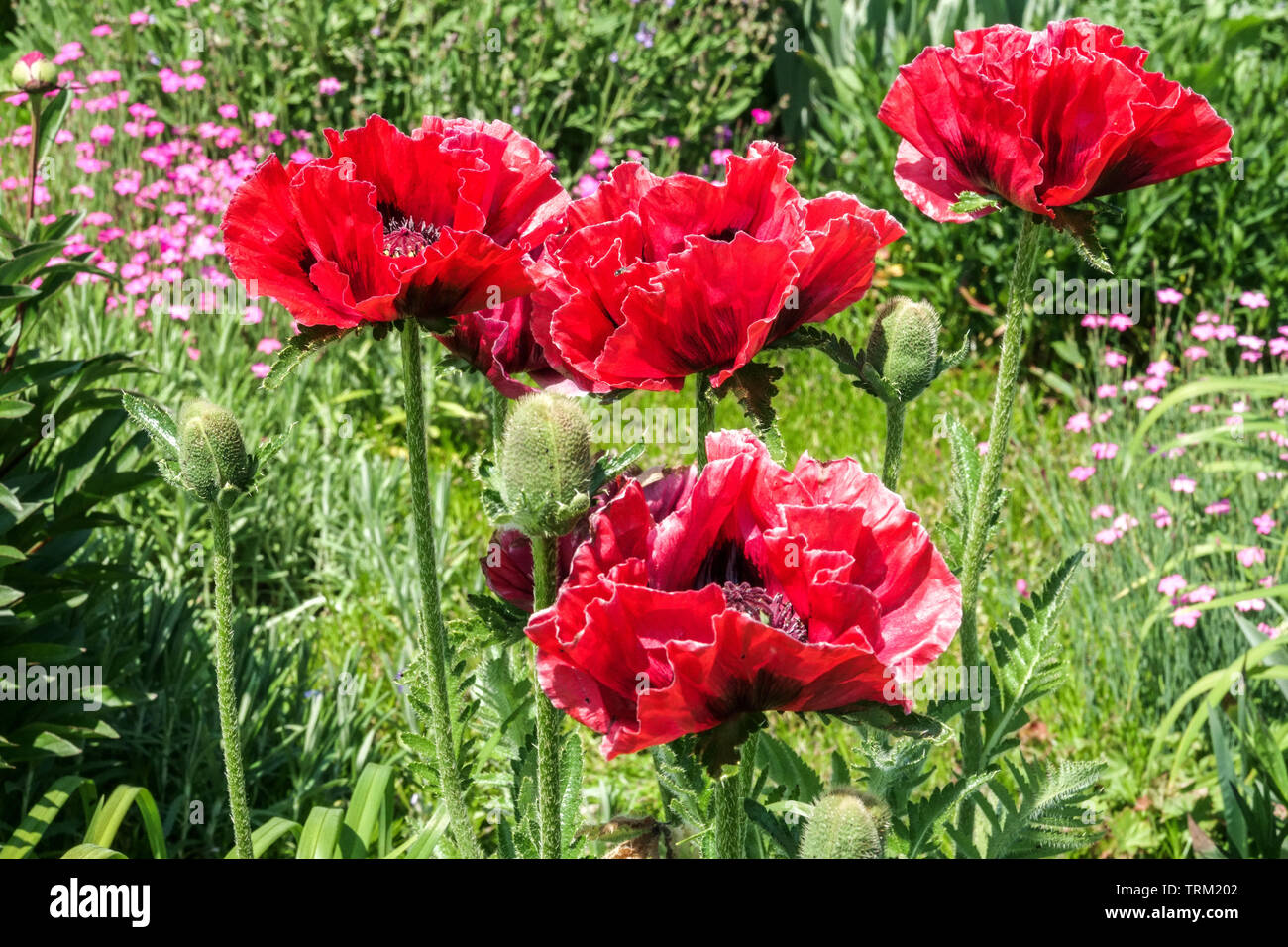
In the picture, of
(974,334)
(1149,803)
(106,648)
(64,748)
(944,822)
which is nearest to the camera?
(944,822)

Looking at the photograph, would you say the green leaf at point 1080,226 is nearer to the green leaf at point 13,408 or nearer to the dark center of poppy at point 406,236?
the dark center of poppy at point 406,236

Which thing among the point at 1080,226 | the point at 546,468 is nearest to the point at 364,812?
the point at 546,468

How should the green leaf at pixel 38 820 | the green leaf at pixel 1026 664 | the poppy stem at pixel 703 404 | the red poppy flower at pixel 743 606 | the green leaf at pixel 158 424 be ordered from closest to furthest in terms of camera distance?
the red poppy flower at pixel 743 606 → the poppy stem at pixel 703 404 → the green leaf at pixel 158 424 → the green leaf at pixel 1026 664 → the green leaf at pixel 38 820

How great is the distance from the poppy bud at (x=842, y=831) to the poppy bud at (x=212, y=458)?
620 millimetres

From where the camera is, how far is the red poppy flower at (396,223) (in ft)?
3.60

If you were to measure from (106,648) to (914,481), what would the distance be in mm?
2430

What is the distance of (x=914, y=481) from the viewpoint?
405 centimetres

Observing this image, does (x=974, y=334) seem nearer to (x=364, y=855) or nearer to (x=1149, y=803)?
(x=1149, y=803)

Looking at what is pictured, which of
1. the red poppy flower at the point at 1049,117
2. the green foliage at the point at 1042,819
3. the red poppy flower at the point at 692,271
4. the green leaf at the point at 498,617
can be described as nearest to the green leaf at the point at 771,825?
the green leaf at the point at 498,617

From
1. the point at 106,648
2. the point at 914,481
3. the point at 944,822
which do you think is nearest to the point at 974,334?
the point at 914,481

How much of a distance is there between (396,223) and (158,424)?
32 cm

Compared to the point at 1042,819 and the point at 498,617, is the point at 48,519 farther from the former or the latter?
the point at 1042,819

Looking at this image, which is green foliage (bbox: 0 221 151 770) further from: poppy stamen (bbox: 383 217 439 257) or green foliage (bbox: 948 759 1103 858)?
green foliage (bbox: 948 759 1103 858)

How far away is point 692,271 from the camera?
1064mm
